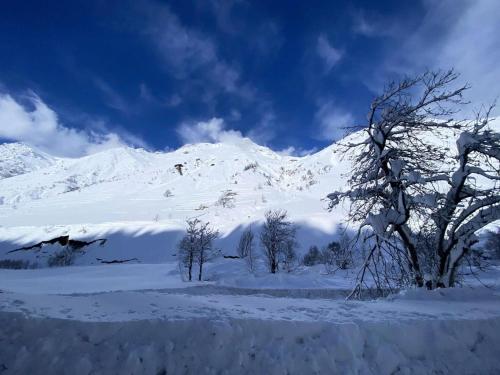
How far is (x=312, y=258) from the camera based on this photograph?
208ft

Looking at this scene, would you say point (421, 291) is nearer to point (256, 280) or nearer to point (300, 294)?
point (300, 294)

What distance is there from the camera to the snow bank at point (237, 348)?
11.2ft

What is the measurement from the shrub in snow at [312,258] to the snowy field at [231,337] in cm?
5858

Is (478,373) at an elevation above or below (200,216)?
below

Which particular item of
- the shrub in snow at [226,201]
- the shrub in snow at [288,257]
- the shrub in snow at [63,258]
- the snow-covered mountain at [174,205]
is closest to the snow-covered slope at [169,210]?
the snow-covered mountain at [174,205]

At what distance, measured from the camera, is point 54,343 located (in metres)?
3.46

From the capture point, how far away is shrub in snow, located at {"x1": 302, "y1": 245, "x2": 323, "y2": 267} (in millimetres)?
62062

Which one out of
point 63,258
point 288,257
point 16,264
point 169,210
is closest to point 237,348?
point 288,257

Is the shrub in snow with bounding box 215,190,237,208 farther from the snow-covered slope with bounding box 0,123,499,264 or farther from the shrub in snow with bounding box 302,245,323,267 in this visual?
the shrub in snow with bounding box 302,245,323,267

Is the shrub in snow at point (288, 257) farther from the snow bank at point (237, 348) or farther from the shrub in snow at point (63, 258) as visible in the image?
the shrub in snow at point (63, 258)

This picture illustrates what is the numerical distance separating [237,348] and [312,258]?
6218 centimetres

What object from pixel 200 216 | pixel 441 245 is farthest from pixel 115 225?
pixel 441 245

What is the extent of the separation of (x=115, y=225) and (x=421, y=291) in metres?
83.8

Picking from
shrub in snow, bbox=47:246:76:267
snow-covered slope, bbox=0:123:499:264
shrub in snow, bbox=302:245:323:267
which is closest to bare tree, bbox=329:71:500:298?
snow-covered slope, bbox=0:123:499:264
